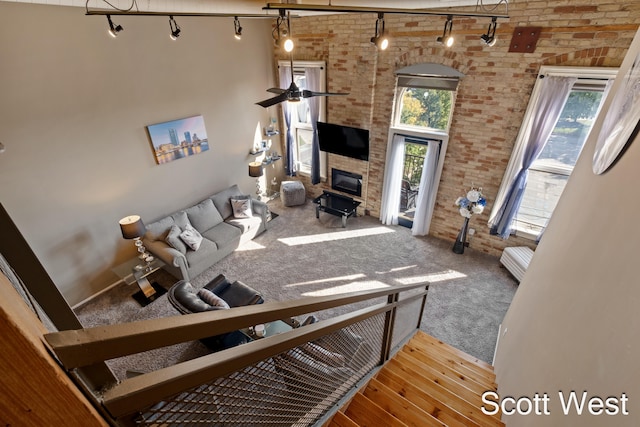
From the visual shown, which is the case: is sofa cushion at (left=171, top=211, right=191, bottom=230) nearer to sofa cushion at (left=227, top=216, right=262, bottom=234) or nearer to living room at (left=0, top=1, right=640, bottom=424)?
living room at (left=0, top=1, right=640, bottom=424)

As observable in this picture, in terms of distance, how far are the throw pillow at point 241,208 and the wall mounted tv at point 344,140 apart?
1.97 m

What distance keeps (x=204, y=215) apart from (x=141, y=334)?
5077 millimetres

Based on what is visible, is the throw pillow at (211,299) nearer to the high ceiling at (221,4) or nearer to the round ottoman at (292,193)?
the high ceiling at (221,4)

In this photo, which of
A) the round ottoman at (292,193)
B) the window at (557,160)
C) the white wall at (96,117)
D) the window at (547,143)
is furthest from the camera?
the round ottoman at (292,193)

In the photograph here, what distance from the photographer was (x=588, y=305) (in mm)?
1465

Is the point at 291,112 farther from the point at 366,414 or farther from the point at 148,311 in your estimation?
the point at 366,414

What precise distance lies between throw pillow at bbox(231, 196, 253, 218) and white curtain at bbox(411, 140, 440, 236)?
10.6ft

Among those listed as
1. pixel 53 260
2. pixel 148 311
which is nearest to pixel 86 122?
pixel 53 260

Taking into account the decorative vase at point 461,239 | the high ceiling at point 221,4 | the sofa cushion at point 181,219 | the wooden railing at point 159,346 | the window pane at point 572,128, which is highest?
the high ceiling at point 221,4

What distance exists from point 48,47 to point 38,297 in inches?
169

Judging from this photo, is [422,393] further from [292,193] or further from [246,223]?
[292,193]

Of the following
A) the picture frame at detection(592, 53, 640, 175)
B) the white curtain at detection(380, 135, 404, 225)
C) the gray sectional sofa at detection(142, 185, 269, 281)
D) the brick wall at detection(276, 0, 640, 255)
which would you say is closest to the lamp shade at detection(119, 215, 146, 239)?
the gray sectional sofa at detection(142, 185, 269, 281)

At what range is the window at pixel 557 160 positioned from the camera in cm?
383

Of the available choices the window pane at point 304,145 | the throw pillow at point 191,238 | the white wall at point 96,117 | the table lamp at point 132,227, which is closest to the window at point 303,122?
the window pane at point 304,145
